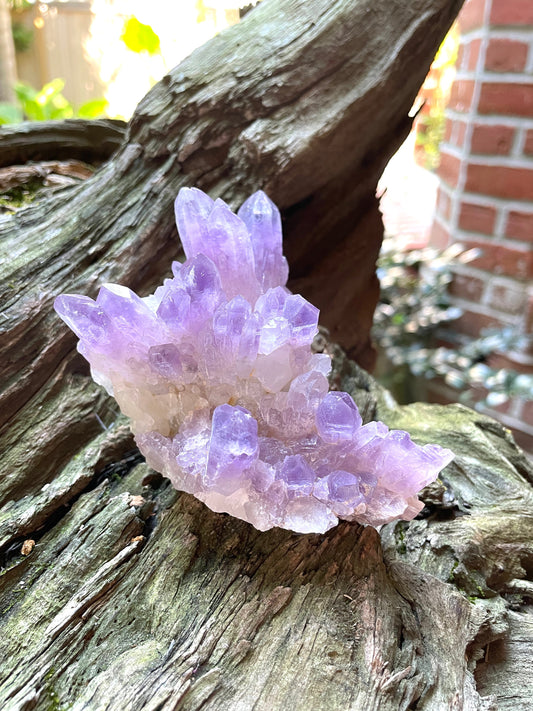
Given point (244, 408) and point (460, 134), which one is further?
point (460, 134)

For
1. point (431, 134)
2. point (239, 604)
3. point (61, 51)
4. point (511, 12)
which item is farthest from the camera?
point (431, 134)

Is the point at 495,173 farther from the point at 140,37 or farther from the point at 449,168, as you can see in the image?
the point at 140,37

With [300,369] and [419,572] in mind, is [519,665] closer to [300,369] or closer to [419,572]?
[419,572]

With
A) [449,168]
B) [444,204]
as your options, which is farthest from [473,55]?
[444,204]

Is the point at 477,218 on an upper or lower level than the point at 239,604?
lower

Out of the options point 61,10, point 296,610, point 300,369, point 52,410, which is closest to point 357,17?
point 300,369

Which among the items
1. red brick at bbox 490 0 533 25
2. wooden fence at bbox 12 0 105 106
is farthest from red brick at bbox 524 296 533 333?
wooden fence at bbox 12 0 105 106

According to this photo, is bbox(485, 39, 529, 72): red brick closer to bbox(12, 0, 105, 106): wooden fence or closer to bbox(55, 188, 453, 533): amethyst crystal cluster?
bbox(55, 188, 453, 533): amethyst crystal cluster
